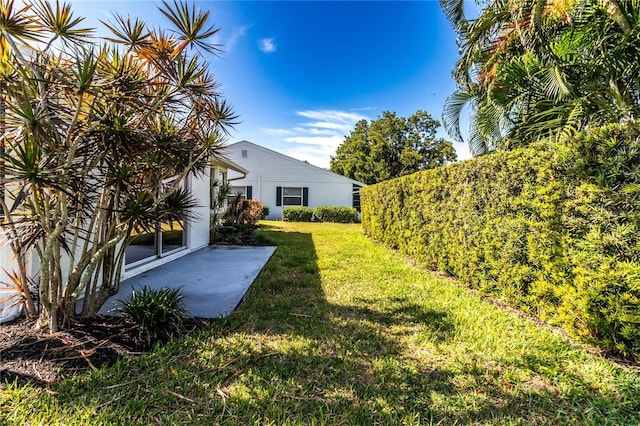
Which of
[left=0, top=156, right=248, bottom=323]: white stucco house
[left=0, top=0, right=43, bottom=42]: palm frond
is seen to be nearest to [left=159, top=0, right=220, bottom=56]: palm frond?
[left=0, top=0, right=43, bottom=42]: palm frond

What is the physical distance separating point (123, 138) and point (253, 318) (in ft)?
7.98

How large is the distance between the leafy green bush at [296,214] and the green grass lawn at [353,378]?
15334 mm

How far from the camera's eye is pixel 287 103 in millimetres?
14969

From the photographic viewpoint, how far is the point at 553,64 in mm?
4852

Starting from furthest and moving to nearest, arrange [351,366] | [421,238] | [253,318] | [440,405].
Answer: [421,238], [253,318], [351,366], [440,405]

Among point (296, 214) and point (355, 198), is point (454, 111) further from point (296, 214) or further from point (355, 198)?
point (355, 198)

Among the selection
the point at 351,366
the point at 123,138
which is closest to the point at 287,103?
the point at 123,138

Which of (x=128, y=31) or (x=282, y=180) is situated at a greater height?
(x=282, y=180)

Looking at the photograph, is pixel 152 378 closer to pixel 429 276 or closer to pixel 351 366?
pixel 351 366

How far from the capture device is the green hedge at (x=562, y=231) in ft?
8.39

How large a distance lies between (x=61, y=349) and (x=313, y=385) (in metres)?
2.34

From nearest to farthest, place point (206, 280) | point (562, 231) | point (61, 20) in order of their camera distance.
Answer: point (61, 20) → point (562, 231) → point (206, 280)

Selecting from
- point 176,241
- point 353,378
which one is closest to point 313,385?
point 353,378

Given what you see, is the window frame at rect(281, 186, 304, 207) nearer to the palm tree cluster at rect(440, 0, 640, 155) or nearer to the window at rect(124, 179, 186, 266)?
the window at rect(124, 179, 186, 266)
